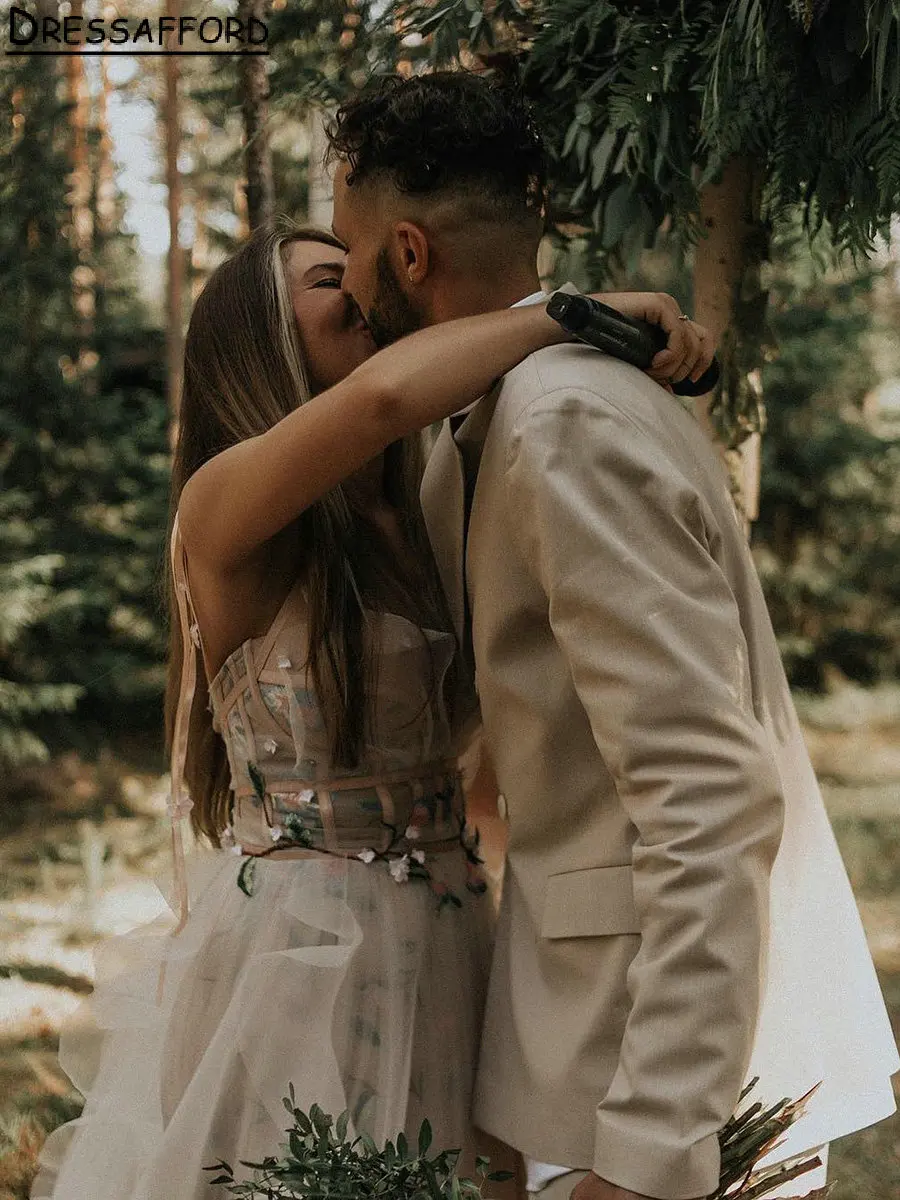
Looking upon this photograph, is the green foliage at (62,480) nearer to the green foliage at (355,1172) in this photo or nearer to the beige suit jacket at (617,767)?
the beige suit jacket at (617,767)

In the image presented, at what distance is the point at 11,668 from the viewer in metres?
9.32

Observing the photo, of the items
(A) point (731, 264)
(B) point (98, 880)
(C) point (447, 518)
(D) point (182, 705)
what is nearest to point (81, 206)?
(B) point (98, 880)

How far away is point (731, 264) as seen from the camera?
290 centimetres

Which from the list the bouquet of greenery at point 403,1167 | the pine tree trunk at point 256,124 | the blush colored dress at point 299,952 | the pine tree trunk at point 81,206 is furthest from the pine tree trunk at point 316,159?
the pine tree trunk at point 81,206

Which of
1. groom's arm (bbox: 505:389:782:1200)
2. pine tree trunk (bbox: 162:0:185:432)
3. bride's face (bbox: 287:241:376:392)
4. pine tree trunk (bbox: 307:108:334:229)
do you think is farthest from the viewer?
pine tree trunk (bbox: 162:0:185:432)

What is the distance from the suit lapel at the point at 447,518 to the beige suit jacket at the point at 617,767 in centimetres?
8

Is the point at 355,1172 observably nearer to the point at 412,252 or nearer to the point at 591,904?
the point at 591,904

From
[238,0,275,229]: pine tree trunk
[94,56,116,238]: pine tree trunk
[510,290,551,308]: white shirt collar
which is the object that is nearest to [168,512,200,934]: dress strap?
[510,290,551,308]: white shirt collar

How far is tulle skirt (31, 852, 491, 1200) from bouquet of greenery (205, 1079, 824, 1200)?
0.16 m

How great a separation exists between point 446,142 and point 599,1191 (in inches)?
57.9

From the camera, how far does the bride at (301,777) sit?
1908 mm

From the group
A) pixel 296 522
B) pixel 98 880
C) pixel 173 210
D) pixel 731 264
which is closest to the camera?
pixel 296 522

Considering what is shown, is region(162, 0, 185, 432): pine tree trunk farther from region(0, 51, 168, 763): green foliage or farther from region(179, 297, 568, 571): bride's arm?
region(179, 297, 568, 571): bride's arm

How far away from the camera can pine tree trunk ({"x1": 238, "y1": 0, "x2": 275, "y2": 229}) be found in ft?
12.3
